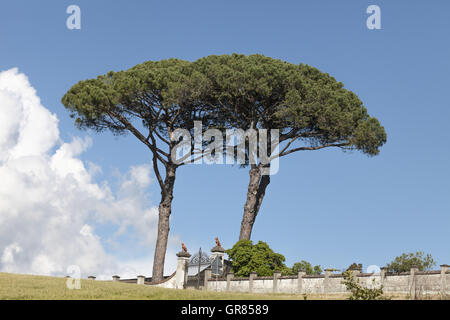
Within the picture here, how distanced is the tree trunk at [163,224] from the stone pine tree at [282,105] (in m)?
5.12

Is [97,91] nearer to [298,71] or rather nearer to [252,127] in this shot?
[252,127]

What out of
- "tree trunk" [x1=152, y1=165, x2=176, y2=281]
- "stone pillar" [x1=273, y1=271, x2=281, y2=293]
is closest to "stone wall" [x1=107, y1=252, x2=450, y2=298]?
"stone pillar" [x1=273, y1=271, x2=281, y2=293]

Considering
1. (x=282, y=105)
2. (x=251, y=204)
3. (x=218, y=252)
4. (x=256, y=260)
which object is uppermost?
(x=282, y=105)

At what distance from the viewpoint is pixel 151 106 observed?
127 ft

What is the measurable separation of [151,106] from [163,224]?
8372 millimetres

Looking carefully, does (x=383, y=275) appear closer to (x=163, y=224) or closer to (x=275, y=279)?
(x=275, y=279)

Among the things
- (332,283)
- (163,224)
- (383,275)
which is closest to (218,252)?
(163,224)

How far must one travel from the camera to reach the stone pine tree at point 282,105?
3641 centimetres

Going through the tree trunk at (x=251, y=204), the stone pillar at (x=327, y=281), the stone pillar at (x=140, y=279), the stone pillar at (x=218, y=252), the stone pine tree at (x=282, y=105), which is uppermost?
the stone pine tree at (x=282, y=105)

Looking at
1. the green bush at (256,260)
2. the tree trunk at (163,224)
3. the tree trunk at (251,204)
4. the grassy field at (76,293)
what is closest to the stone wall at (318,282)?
the green bush at (256,260)

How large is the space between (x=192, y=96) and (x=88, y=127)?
8388 mm

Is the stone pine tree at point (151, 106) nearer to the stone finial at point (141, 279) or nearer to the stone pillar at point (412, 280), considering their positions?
the stone finial at point (141, 279)
